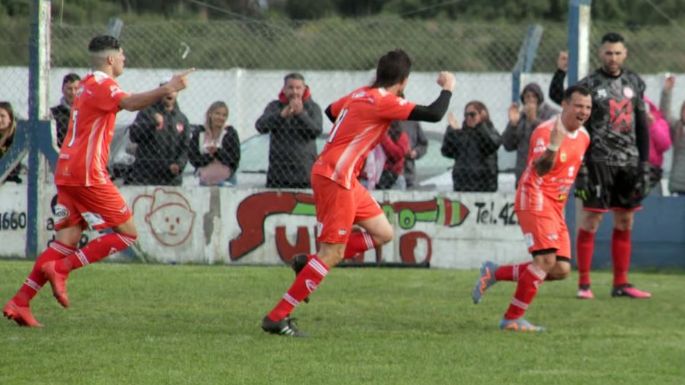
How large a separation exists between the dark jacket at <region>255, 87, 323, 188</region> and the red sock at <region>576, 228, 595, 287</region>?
337 centimetres

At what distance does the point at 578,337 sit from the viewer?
34.2ft

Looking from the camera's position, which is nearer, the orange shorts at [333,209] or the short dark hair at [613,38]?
the orange shorts at [333,209]

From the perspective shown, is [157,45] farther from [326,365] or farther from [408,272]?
[326,365]

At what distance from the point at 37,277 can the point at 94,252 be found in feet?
1.45

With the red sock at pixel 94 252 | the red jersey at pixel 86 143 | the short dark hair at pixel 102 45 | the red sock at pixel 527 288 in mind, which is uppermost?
the short dark hair at pixel 102 45

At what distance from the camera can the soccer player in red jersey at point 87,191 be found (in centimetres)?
1013

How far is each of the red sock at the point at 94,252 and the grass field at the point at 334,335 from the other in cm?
41

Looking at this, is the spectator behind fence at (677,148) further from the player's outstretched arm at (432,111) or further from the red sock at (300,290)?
the red sock at (300,290)

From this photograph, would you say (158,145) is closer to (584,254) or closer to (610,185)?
(584,254)

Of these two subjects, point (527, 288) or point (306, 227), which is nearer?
point (527, 288)

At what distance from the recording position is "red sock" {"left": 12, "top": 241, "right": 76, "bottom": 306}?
10.1 m

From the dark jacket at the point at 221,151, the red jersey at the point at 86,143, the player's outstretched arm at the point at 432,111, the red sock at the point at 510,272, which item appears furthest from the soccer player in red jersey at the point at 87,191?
the dark jacket at the point at 221,151

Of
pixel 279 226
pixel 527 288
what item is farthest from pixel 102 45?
pixel 279 226

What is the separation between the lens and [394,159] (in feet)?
53.7
